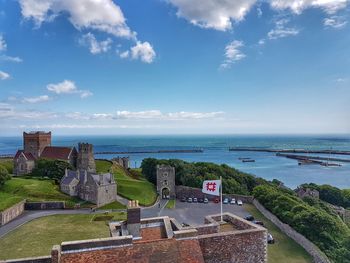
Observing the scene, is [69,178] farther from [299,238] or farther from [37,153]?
[299,238]

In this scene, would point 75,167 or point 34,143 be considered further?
point 34,143

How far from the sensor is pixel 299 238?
32406 mm

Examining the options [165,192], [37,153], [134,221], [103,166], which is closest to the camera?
[134,221]

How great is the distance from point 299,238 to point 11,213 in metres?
35.9

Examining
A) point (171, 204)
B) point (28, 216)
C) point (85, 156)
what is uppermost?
point (85, 156)

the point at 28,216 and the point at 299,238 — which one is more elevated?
the point at 28,216

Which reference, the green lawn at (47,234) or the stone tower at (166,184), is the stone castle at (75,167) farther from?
the stone tower at (166,184)

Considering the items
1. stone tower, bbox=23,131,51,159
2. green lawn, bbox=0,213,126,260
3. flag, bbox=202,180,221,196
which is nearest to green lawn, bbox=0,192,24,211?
green lawn, bbox=0,213,126,260

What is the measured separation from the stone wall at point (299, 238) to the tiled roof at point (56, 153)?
45.6 metres

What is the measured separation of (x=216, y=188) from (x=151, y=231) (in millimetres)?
6123

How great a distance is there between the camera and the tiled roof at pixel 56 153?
6981 cm

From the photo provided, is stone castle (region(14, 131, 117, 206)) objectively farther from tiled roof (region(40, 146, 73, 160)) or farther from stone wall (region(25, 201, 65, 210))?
stone wall (region(25, 201, 65, 210))

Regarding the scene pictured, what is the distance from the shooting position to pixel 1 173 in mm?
51531

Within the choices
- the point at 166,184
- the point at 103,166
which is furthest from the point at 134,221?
the point at 103,166
